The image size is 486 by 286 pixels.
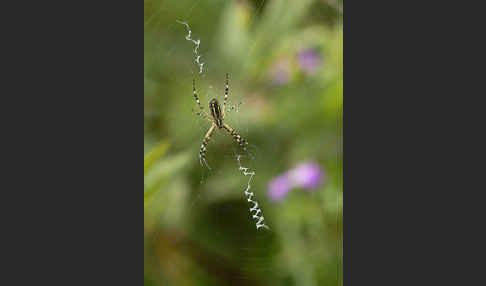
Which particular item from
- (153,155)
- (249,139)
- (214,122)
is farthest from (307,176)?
(153,155)

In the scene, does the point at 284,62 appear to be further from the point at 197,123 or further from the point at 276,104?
the point at 197,123

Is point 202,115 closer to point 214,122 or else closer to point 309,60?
point 214,122

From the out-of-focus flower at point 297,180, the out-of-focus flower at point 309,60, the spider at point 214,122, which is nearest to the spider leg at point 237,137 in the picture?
the spider at point 214,122

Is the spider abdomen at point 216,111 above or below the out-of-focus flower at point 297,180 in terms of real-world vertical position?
above

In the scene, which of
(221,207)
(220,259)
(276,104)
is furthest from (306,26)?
(220,259)

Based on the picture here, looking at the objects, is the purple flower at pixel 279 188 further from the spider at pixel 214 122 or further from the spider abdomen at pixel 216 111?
the spider abdomen at pixel 216 111

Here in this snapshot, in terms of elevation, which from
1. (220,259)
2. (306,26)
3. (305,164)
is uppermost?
(306,26)

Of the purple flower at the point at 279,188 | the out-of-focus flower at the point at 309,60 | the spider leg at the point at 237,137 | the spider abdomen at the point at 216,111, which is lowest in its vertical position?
the purple flower at the point at 279,188
